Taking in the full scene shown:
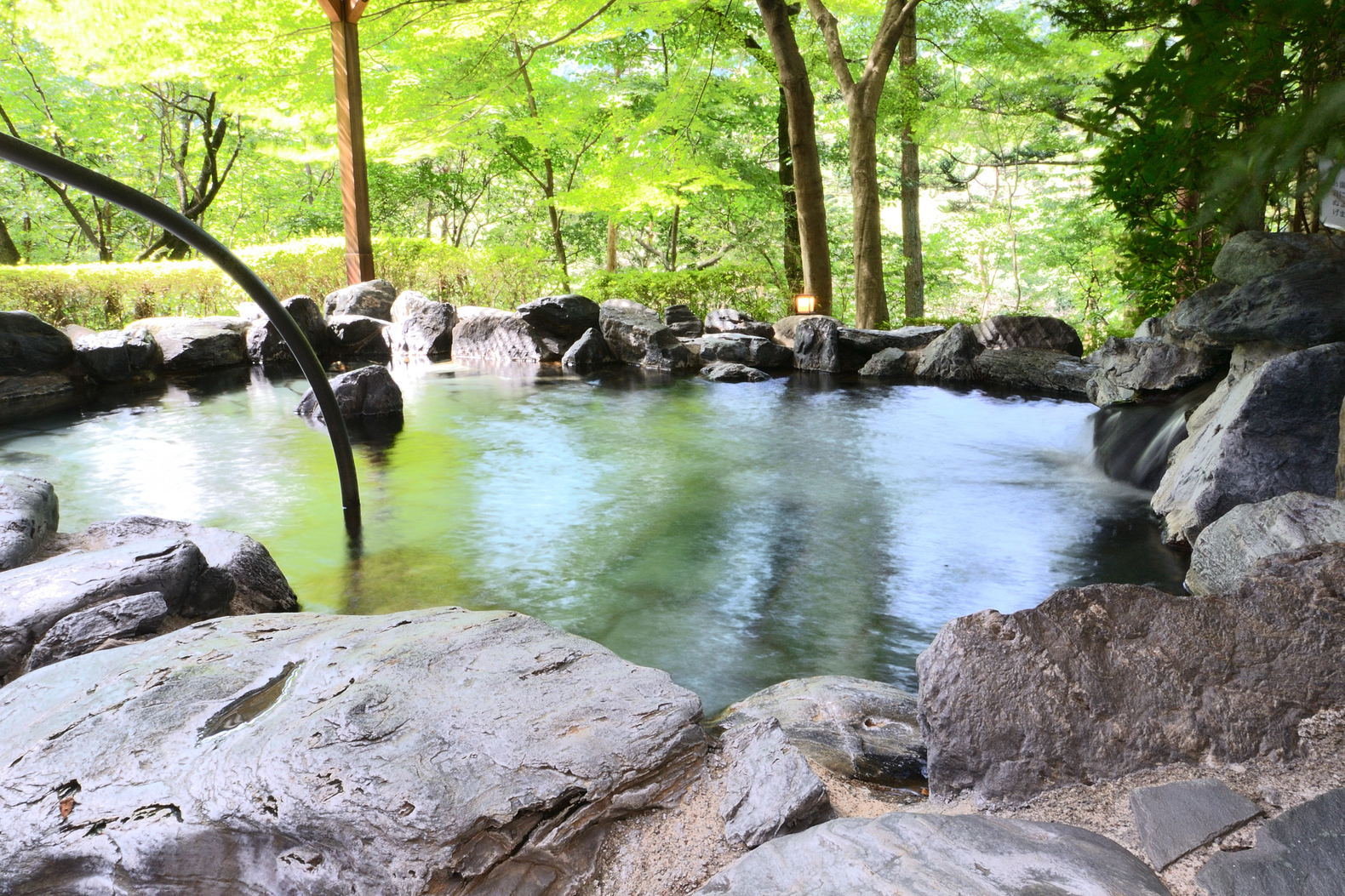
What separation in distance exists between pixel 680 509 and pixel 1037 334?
6.76m

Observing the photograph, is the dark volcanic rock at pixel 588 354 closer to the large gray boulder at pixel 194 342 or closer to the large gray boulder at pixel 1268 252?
the large gray boulder at pixel 194 342

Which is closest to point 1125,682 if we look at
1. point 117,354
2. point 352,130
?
point 117,354

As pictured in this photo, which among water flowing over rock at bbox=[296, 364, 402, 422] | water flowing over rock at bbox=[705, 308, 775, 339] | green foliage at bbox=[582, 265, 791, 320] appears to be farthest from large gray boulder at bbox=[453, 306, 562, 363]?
water flowing over rock at bbox=[296, 364, 402, 422]

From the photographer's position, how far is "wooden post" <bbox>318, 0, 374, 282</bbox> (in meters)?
11.9

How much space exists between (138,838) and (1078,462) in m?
6.48

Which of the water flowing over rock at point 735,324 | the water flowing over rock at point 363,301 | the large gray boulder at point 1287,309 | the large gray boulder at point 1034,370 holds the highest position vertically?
the water flowing over rock at point 363,301

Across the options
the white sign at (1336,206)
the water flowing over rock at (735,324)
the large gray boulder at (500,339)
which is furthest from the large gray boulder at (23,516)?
the water flowing over rock at (735,324)

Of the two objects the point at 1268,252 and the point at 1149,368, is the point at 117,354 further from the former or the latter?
the point at 1268,252

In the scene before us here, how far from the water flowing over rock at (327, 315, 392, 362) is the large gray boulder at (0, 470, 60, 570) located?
9.11 m

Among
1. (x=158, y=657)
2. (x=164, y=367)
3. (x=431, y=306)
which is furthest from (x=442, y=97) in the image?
(x=158, y=657)

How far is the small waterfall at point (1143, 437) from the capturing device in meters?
5.75

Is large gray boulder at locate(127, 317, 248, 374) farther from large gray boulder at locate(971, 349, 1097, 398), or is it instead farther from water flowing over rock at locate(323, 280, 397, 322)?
large gray boulder at locate(971, 349, 1097, 398)

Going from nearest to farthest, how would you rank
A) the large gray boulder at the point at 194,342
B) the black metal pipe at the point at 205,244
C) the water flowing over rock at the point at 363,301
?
the black metal pipe at the point at 205,244
the large gray boulder at the point at 194,342
the water flowing over rock at the point at 363,301

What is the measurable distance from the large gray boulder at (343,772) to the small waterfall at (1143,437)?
497 centimetres
